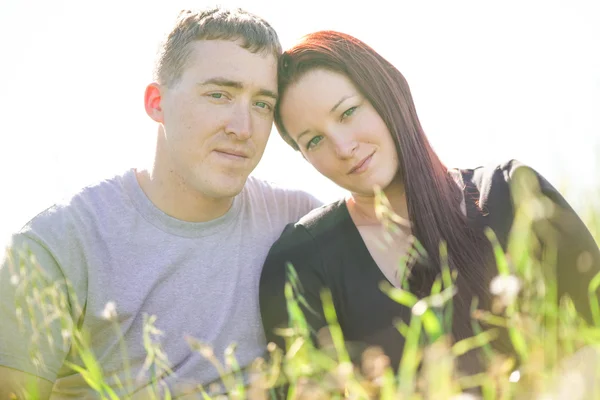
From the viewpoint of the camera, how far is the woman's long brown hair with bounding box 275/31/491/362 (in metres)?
2.69

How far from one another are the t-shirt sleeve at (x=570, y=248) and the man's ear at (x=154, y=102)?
6.15 ft

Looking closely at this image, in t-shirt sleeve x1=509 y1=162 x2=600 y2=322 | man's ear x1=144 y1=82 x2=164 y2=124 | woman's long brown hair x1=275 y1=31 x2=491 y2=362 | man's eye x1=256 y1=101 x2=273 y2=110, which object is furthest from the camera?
man's ear x1=144 y1=82 x2=164 y2=124

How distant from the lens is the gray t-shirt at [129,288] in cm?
258

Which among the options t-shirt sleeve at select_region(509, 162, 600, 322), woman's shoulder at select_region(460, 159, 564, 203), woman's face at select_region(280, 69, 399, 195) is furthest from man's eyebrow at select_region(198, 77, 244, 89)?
t-shirt sleeve at select_region(509, 162, 600, 322)

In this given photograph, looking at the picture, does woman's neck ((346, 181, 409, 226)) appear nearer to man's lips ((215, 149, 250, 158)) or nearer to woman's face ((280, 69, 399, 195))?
woman's face ((280, 69, 399, 195))

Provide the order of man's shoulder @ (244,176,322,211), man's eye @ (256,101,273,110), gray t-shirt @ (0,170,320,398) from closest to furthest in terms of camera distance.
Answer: gray t-shirt @ (0,170,320,398)
man's eye @ (256,101,273,110)
man's shoulder @ (244,176,322,211)

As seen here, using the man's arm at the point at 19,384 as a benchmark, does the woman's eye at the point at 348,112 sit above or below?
above

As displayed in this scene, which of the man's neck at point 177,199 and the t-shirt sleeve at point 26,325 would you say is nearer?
the t-shirt sleeve at point 26,325

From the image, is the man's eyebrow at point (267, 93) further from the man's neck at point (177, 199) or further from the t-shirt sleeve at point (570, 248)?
the t-shirt sleeve at point (570, 248)

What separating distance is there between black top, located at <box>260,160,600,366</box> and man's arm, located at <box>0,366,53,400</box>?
3.13 feet

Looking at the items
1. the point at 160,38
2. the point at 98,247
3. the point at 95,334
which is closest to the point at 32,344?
the point at 95,334

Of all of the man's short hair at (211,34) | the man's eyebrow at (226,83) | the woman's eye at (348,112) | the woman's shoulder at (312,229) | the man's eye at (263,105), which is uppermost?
the man's short hair at (211,34)

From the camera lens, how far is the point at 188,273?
288 centimetres

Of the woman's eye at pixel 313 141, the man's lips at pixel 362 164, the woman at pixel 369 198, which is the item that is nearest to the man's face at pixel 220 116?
the woman at pixel 369 198
